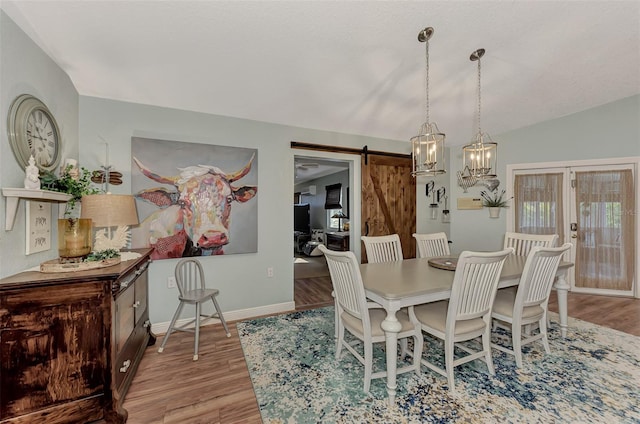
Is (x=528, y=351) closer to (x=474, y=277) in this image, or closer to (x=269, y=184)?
(x=474, y=277)

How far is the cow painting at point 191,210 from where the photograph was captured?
9.01 ft

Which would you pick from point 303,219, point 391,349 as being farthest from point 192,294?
point 303,219

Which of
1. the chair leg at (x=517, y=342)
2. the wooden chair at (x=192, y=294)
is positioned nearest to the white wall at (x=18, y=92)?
the wooden chair at (x=192, y=294)

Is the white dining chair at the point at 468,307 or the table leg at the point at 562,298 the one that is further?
the table leg at the point at 562,298

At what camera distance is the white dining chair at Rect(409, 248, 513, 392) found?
1704mm

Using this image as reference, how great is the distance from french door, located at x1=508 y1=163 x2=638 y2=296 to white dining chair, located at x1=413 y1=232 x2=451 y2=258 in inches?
84.5

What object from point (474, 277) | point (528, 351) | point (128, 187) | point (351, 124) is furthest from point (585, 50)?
point (128, 187)

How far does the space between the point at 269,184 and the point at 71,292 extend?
84.5 inches

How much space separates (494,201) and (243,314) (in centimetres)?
444

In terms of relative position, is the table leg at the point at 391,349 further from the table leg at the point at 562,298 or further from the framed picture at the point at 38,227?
the framed picture at the point at 38,227

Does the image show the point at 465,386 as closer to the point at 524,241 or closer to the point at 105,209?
the point at 524,241

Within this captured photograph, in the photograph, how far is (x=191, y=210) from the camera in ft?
9.51

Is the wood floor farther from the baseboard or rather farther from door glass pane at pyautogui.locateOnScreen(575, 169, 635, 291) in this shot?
door glass pane at pyautogui.locateOnScreen(575, 169, 635, 291)

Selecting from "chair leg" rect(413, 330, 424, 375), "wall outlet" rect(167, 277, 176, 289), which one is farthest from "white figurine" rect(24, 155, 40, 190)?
"chair leg" rect(413, 330, 424, 375)
